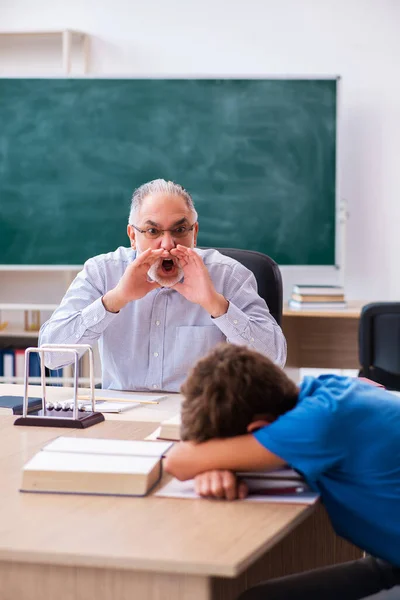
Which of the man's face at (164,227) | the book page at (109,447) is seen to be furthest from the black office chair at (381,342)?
the book page at (109,447)

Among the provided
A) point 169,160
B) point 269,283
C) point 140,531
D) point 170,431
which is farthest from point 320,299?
point 140,531

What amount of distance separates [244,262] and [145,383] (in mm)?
463

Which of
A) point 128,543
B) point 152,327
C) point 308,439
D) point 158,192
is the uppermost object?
point 158,192

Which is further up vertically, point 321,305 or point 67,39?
point 67,39

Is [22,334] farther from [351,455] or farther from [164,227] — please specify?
[351,455]

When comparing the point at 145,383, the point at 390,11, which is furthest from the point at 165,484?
the point at 390,11

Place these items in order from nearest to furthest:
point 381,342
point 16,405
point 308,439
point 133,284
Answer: point 308,439, point 16,405, point 133,284, point 381,342

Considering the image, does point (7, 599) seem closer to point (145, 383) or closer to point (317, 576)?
point (317, 576)

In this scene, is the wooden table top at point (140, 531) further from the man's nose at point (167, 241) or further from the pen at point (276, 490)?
the man's nose at point (167, 241)

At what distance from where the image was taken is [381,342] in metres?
3.12

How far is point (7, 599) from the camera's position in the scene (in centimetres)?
112

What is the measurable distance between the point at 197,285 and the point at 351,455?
1084mm

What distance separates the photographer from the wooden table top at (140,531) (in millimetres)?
1048

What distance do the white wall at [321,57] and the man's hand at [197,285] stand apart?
2163 millimetres
